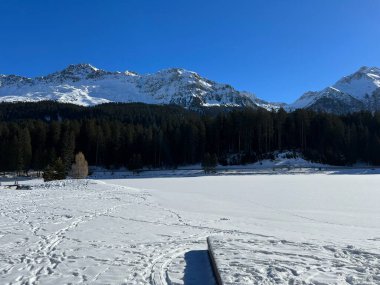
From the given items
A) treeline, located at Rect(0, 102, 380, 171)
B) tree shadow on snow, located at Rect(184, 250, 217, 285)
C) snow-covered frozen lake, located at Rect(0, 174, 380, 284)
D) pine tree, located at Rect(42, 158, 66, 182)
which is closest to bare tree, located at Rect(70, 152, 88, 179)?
pine tree, located at Rect(42, 158, 66, 182)

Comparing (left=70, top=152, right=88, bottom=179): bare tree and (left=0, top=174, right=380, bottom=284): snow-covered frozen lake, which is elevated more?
(left=70, top=152, right=88, bottom=179): bare tree

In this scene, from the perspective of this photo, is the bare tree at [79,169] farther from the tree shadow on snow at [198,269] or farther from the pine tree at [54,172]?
the tree shadow on snow at [198,269]

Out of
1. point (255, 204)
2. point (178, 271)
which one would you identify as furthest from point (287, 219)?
point (178, 271)

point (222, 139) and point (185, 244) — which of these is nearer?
point (185, 244)

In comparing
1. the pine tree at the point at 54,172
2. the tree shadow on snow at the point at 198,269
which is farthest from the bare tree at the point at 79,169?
the tree shadow on snow at the point at 198,269

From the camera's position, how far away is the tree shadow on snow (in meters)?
8.54

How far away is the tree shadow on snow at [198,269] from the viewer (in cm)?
854

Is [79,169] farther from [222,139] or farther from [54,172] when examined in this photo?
[222,139]

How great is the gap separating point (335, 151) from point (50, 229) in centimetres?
8781

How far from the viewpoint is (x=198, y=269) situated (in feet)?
31.0

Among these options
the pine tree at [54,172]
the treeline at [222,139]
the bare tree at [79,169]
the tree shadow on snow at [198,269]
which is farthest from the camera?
the treeline at [222,139]

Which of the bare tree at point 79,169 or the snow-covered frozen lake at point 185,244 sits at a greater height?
the bare tree at point 79,169

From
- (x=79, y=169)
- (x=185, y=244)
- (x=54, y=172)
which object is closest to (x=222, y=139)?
(x=79, y=169)

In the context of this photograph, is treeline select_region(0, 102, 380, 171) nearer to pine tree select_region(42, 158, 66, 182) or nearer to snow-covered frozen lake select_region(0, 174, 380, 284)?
pine tree select_region(42, 158, 66, 182)
